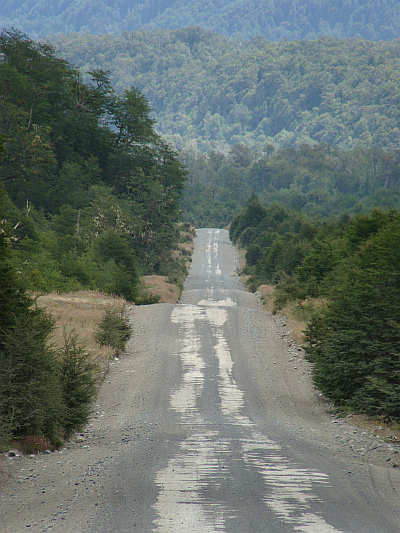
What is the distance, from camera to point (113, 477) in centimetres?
859

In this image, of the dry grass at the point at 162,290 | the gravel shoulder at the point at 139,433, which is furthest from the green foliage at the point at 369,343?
the dry grass at the point at 162,290

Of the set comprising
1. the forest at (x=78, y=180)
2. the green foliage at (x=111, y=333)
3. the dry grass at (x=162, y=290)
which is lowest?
the dry grass at (x=162, y=290)

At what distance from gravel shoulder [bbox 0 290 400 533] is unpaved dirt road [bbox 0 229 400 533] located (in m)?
0.03

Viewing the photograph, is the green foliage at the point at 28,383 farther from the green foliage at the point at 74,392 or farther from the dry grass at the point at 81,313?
the dry grass at the point at 81,313

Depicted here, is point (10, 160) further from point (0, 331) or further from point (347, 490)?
point (347, 490)

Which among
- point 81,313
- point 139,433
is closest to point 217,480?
point 139,433

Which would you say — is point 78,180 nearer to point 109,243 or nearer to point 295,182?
point 109,243

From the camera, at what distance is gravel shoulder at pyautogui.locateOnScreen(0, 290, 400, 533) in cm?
755

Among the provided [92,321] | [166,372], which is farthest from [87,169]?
[166,372]

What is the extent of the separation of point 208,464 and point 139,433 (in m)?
2.52

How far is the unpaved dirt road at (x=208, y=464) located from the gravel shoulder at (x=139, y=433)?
3cm

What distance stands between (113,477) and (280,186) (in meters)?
149

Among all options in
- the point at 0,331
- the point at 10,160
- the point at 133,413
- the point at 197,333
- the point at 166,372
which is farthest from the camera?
the point at 10,160

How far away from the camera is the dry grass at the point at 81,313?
18672 mm
